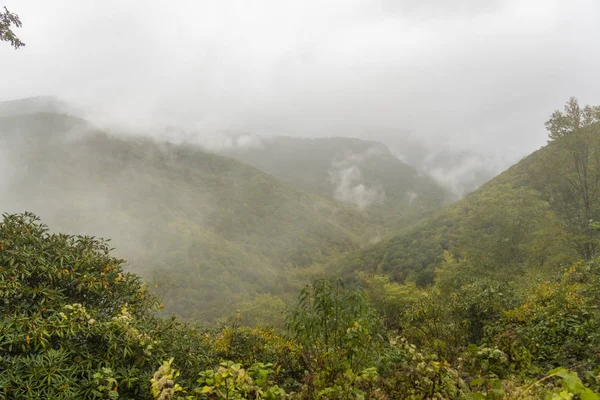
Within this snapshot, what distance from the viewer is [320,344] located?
6.39 meters

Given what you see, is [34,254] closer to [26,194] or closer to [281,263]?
[281,263]

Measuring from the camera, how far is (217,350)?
8.14 m

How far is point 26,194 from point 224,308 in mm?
157624

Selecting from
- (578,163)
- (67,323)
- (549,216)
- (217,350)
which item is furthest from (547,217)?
(67,323)

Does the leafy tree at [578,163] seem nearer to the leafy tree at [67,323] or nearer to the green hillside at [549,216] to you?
the green hillside at [549,216]

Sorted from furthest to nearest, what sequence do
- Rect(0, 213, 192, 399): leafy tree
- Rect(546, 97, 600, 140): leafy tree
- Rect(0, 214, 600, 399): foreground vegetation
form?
Rect(546, 97, 600, 140): leafy tree, Rect(0, 213, 192, 399): leafy tree, Rect(0, 214, 600, 399): foreground vegetation

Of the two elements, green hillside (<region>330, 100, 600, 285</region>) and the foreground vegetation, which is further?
green hillside (<region>330, 100, 600, 285</region>)

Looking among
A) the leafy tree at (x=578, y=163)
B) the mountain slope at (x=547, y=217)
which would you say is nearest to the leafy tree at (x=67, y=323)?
the leafy tree at (x=578, y=163)

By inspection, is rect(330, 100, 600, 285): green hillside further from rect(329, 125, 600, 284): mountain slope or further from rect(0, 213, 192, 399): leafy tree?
rect(0, 213, 192, 399): leafy tree

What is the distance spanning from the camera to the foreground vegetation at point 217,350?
3572 millimetres

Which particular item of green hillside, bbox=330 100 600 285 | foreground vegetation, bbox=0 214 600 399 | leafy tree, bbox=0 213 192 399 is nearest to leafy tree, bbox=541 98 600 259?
green hillside, bbox=330 100 600 285

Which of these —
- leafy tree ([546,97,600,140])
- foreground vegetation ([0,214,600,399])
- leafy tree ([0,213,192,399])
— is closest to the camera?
foreground vegetation ([0,214,600,399])

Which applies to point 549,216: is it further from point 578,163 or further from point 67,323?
point 67,323

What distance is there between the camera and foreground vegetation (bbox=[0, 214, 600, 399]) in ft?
11.7
